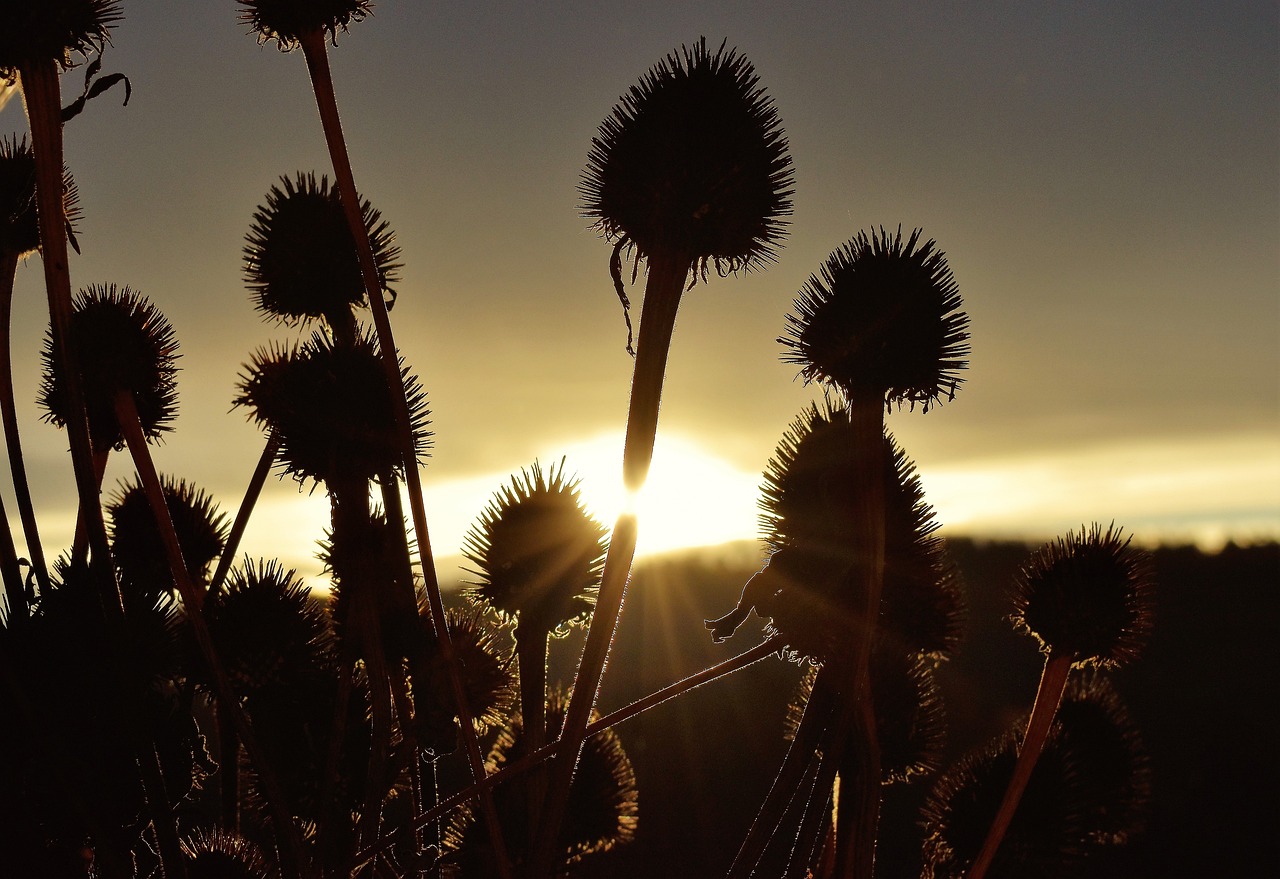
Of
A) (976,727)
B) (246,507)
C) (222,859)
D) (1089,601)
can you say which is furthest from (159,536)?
(976,727)

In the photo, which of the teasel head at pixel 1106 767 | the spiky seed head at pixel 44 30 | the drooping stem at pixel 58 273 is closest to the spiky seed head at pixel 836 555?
the teasel head at pixel 1106 767

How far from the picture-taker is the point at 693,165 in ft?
6.31

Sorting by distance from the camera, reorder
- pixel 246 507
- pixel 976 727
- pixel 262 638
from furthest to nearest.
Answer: pixel 976 727 → pixel 246 507 → pixel 262 638

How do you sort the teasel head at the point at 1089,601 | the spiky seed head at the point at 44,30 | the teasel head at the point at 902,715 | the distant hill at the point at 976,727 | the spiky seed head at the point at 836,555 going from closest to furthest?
1. the spiky seed head at the point at 44,30
2. the spiky seed head at the point at 836,555
3. the teasel head at the point at 1089,601
4. the teasel head at the point at 902,715
5. the distant hill at the point at 976,727

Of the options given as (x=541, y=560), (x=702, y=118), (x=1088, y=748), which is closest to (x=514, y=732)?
(x=541, y=560)

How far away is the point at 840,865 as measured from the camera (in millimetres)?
2113

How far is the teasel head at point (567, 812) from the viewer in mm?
2309

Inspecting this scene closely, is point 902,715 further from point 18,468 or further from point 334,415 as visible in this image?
point 18,468

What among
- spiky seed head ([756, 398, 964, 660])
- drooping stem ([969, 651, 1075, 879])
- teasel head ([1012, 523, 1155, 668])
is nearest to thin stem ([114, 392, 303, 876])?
spiky seed head ([756, 398, 964, 660])

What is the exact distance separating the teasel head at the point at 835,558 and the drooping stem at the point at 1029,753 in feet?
0.84

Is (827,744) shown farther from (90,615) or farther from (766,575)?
(90,615)

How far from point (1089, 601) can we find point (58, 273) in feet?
7.91

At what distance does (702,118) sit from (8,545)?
1741mm

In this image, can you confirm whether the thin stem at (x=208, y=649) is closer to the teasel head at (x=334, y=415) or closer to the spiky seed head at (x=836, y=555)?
the teasel head at (x=334, y=415)
